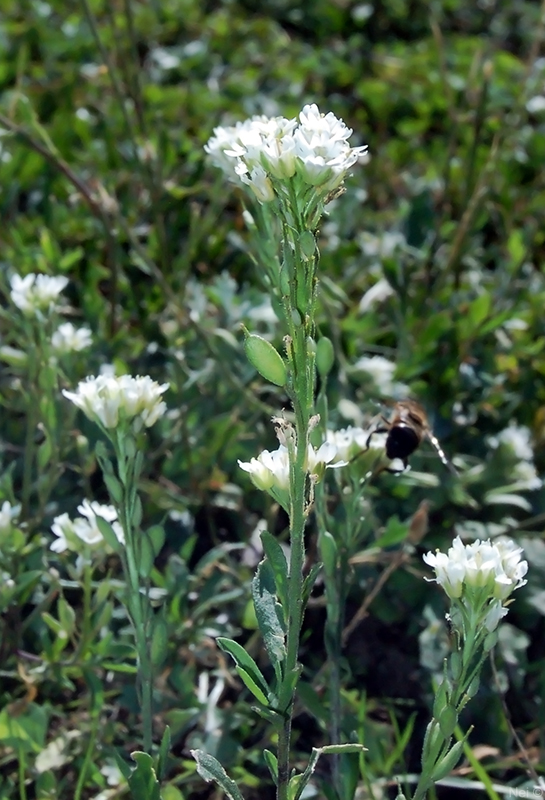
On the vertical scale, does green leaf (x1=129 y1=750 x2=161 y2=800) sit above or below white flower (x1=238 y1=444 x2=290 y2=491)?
below

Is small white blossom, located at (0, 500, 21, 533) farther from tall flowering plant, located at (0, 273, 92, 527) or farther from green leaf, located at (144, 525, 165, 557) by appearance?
green leaf, located at (144, 525, 165, 557)

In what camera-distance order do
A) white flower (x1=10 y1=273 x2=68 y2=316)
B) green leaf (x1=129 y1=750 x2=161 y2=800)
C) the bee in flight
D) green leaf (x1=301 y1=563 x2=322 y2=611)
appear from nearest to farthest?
green leaf (x1=301 y1=563 x2=322 y2=611), green leaf (x1=129 y1=750 x2=161 y2=800), the bee in flight, white flower (x1=10 y1=273 x2=68 y2=316)

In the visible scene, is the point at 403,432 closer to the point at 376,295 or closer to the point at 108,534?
the point at 108,534

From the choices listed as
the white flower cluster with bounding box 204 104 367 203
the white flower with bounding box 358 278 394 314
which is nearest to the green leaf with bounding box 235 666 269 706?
the white flower cluster with bounding box 204 104 367 203

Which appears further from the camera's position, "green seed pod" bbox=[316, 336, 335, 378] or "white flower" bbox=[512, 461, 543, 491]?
"white flower" bbox=[512, 461, 543, 491]

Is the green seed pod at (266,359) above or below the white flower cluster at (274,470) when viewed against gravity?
above

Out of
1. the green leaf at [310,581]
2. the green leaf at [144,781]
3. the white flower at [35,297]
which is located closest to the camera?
the green leaf at [310,581]

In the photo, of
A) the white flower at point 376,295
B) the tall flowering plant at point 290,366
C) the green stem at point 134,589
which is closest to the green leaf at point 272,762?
the tall flowering plant at point 290,366

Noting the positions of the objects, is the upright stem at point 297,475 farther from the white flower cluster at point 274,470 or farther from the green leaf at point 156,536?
the green leaf at point 156,536
